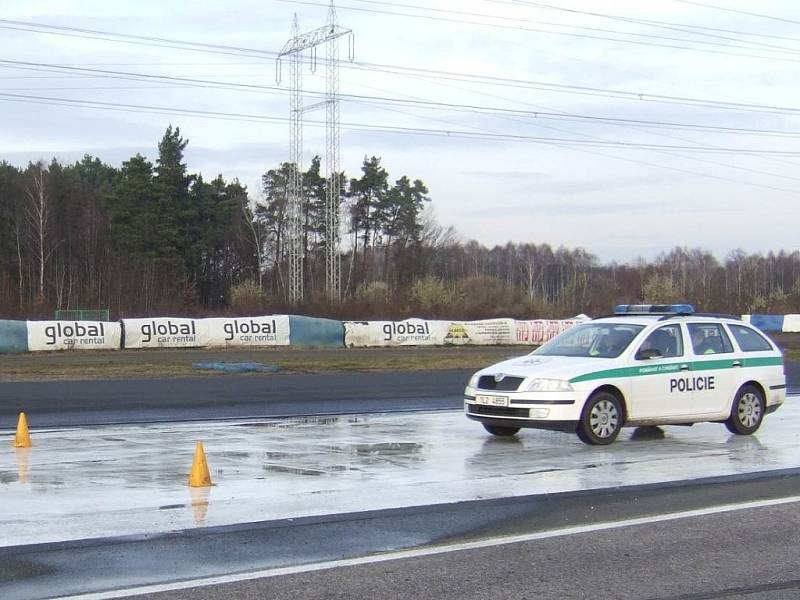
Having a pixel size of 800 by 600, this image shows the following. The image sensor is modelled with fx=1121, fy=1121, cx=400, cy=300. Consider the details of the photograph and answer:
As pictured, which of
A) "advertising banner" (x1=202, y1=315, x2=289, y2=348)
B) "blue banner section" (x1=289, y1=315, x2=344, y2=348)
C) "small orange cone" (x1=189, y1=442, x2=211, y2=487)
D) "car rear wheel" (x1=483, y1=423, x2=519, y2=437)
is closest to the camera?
"small orange cone" (x1=189, y1=442, x2=211, y2=487)

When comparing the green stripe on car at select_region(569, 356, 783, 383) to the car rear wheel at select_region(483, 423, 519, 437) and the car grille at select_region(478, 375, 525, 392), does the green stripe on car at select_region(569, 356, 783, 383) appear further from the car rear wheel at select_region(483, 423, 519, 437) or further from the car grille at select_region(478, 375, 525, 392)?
the car rear wheel at select_region(483, 423, 519, 437)

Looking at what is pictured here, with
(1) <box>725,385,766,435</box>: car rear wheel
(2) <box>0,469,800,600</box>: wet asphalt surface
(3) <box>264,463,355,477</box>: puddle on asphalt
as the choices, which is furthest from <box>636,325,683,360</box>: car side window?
(2) <box>0,469,800,600</box>: wet asphalt surface

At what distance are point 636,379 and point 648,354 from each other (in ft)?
1.41

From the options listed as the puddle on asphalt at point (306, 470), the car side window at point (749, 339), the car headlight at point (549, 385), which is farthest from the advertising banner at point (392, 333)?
the puddle on asphalt at point (306, 470)

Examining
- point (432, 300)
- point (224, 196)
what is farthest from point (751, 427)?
point (224, 196)

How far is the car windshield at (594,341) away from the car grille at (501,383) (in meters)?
1.11

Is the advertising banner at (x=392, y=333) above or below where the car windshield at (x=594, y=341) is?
below

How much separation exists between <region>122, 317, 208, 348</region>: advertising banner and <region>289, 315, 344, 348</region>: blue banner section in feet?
11.9

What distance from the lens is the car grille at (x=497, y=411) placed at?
44.3 feet

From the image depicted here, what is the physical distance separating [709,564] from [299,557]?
2.74 m

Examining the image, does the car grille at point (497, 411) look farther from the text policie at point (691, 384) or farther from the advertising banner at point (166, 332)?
the advertising banner at point (166, 332)

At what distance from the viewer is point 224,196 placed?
96562 millimetres

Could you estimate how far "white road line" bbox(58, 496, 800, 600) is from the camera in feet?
22.0

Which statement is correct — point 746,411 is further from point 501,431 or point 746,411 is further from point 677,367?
point 501,431
